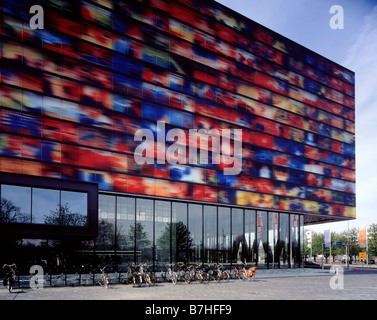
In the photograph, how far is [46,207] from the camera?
25.0 meters

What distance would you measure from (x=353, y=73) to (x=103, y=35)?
39.8 meters

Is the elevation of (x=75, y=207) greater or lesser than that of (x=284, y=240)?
greater

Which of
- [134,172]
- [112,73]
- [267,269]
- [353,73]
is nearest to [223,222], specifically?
[267,269]

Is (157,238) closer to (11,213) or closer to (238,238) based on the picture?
(238,238)

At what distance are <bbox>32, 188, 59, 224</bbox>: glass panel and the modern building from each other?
0.07 m

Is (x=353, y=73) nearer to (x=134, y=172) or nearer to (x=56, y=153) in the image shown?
(x=134, y=172)

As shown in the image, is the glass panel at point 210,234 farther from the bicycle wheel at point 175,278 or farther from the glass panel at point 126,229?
the glass panel at point 126,229

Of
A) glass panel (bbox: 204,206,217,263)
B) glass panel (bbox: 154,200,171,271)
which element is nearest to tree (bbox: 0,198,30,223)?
glass panel (bbox: 154,200,171,271)

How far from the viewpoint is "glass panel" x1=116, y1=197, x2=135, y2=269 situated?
1104 inches

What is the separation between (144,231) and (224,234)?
921cm

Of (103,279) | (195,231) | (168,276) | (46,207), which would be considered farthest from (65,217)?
(195,231)

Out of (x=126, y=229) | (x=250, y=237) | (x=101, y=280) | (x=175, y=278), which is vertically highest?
(x=126, y=229)

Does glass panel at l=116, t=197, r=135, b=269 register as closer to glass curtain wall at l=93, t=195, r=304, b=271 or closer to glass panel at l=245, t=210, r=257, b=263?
glass curtain wall at l=93, t=195, r=304, b=271
